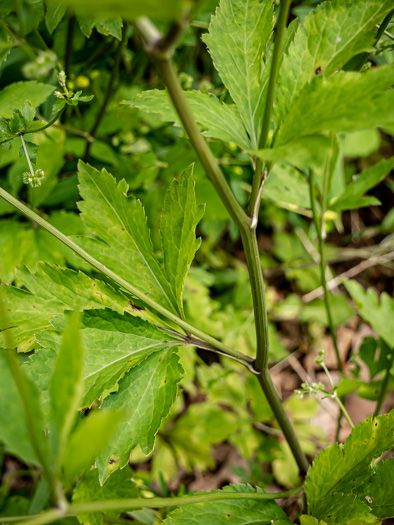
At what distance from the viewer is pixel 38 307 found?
0.94 m

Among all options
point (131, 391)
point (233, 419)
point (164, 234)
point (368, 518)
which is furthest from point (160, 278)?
A: point (233, 419)

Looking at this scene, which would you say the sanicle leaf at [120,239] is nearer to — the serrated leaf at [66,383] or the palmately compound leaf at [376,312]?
the serrated leaf at [66,383]

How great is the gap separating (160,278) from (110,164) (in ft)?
2.88

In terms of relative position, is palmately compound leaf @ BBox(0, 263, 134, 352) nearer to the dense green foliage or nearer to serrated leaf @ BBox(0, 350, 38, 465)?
the dense green foliage

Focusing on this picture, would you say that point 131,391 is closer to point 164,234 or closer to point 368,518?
point 164,234

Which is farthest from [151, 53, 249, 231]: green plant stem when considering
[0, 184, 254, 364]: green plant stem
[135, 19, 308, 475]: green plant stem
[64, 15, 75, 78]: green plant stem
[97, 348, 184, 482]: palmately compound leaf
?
[64, 15, 75, 78]: green plant stem

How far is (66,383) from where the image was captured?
0.51 meters

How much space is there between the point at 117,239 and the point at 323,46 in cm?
58

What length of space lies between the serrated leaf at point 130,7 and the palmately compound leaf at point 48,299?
625 millimetres

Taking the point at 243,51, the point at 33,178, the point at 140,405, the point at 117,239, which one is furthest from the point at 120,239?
the point at 243,51

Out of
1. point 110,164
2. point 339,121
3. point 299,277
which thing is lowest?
point 299,277

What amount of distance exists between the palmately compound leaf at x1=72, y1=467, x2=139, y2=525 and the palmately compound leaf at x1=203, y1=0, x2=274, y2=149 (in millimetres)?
943

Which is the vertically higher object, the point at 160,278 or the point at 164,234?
the point at 164,234

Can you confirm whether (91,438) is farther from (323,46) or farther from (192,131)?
(323,46)
